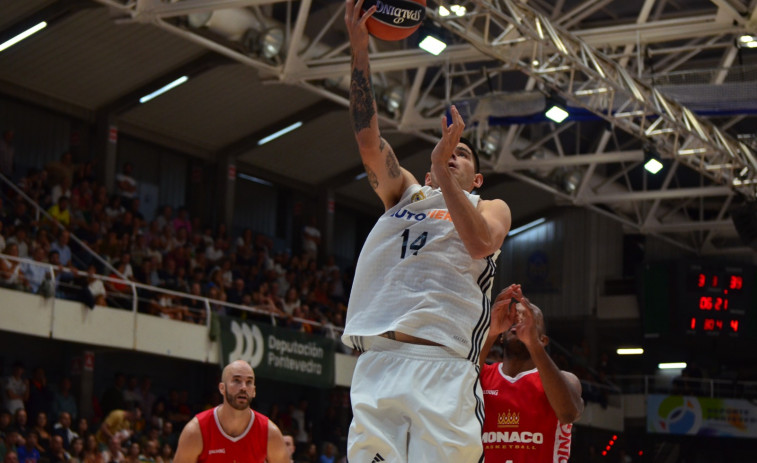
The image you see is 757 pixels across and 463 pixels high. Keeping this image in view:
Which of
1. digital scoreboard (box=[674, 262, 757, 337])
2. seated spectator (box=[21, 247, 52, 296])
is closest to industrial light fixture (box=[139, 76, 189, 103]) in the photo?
seated spectator (box=[21, 247, 52, 296])

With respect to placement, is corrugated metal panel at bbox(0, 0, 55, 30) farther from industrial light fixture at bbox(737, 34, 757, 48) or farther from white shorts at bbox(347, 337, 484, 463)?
white shorts at bbox(347, 337, 484, 463)

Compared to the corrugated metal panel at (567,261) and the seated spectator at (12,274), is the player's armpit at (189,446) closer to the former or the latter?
the seated spectator at (12,274)

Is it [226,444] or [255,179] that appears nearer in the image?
[226,444]

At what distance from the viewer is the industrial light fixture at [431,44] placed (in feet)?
48.1

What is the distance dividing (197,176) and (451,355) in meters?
20.5

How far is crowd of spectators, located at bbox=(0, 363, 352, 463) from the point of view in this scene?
1424 centimetres

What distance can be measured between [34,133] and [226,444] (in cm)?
1451

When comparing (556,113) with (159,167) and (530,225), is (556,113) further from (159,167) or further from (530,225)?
(530,225)

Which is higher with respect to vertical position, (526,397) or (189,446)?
(526,397)

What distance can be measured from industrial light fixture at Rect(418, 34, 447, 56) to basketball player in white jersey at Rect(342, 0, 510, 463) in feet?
35.2

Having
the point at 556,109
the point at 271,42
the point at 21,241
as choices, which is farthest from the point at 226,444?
the point at 271,42

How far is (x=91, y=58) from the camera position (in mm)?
19656

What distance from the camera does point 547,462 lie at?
530cm

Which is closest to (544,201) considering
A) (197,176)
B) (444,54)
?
(197,176)
